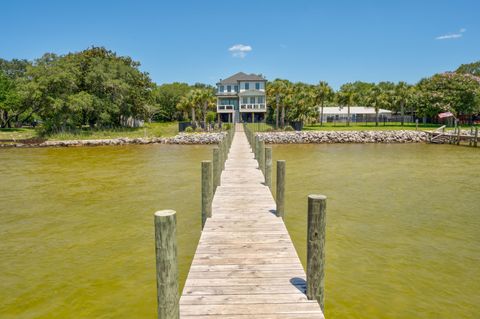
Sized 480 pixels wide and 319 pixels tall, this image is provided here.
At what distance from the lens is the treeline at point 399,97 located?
50938 millimetres

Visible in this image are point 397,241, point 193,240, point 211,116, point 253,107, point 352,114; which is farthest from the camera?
point 352,114

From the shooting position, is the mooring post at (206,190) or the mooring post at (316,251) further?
the mooring post at (206,190)

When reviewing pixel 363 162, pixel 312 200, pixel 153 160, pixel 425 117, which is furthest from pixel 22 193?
pixel 425 117

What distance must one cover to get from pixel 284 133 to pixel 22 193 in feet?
109

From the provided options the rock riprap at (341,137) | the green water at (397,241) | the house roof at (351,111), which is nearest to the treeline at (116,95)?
the house roof at (351,111)

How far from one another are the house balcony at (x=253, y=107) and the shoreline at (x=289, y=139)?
47.2 ft

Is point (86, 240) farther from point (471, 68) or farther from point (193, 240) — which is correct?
point (471, 68)

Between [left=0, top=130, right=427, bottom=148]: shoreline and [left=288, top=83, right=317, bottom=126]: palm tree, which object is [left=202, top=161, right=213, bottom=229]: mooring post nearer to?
[left=0, top=130, right=427, bottom=148]: shoreline

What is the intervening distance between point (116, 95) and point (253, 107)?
2244 centimetres

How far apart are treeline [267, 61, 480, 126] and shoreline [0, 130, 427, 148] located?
25.0 feet

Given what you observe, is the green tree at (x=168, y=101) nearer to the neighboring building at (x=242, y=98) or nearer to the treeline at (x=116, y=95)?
the treeline at (x=116, y=95)

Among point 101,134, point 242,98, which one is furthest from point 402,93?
point 101,134

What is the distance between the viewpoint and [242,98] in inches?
2303

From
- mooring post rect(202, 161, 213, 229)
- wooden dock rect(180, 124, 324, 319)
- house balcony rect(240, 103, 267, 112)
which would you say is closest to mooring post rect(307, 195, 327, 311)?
wooden dock rect(180, 124, 324, 319)
